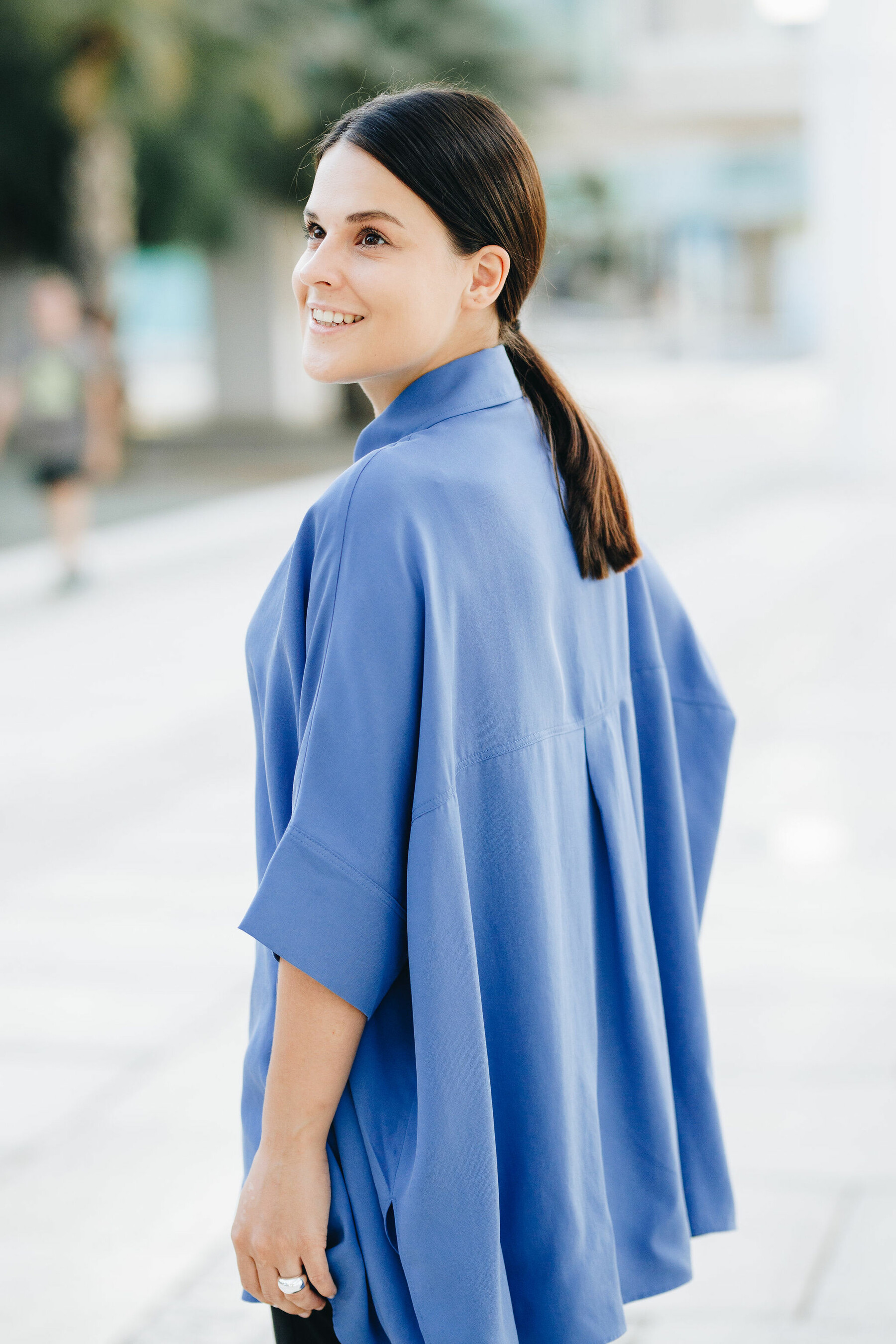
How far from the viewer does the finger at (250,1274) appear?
4.48ft

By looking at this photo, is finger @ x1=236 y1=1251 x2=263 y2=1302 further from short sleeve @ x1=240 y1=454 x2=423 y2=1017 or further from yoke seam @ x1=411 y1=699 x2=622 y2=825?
yoke seam @ x1=411 y1=699 x2=622 y2=825

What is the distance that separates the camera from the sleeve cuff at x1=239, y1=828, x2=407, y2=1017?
1.27 meters

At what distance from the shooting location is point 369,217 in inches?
53.2

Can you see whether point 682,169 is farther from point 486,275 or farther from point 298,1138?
point 298,1138

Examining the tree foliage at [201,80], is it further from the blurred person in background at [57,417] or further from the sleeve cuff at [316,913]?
the sleeve cuff at [316,913]

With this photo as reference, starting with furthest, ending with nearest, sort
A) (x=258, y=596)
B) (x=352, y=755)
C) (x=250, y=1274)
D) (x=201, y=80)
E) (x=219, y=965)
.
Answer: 1. (x=201, y=80)
2. (x=258, y=596)
3. (x=219, y=965)
4. (x=250, y=1274)
5. (x=352, y=755)

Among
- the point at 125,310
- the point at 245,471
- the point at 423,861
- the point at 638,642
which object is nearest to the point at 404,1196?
the point at 423,861

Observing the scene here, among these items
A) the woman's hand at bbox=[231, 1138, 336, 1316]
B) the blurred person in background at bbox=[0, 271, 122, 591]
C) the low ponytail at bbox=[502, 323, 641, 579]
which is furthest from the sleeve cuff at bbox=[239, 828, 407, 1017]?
the blurred person in background at bbox=[0, 271, 122, 591]

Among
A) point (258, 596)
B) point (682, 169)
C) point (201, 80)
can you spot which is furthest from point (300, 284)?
point (682, 169)

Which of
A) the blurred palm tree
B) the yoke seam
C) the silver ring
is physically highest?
the blurred palm tree

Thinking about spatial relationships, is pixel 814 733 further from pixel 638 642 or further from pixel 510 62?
pixel 510 62

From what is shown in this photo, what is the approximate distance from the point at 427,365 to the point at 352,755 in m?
0.38

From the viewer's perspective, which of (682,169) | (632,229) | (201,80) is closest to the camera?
(201,80)

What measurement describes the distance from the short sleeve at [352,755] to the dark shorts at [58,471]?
838 centimetres
